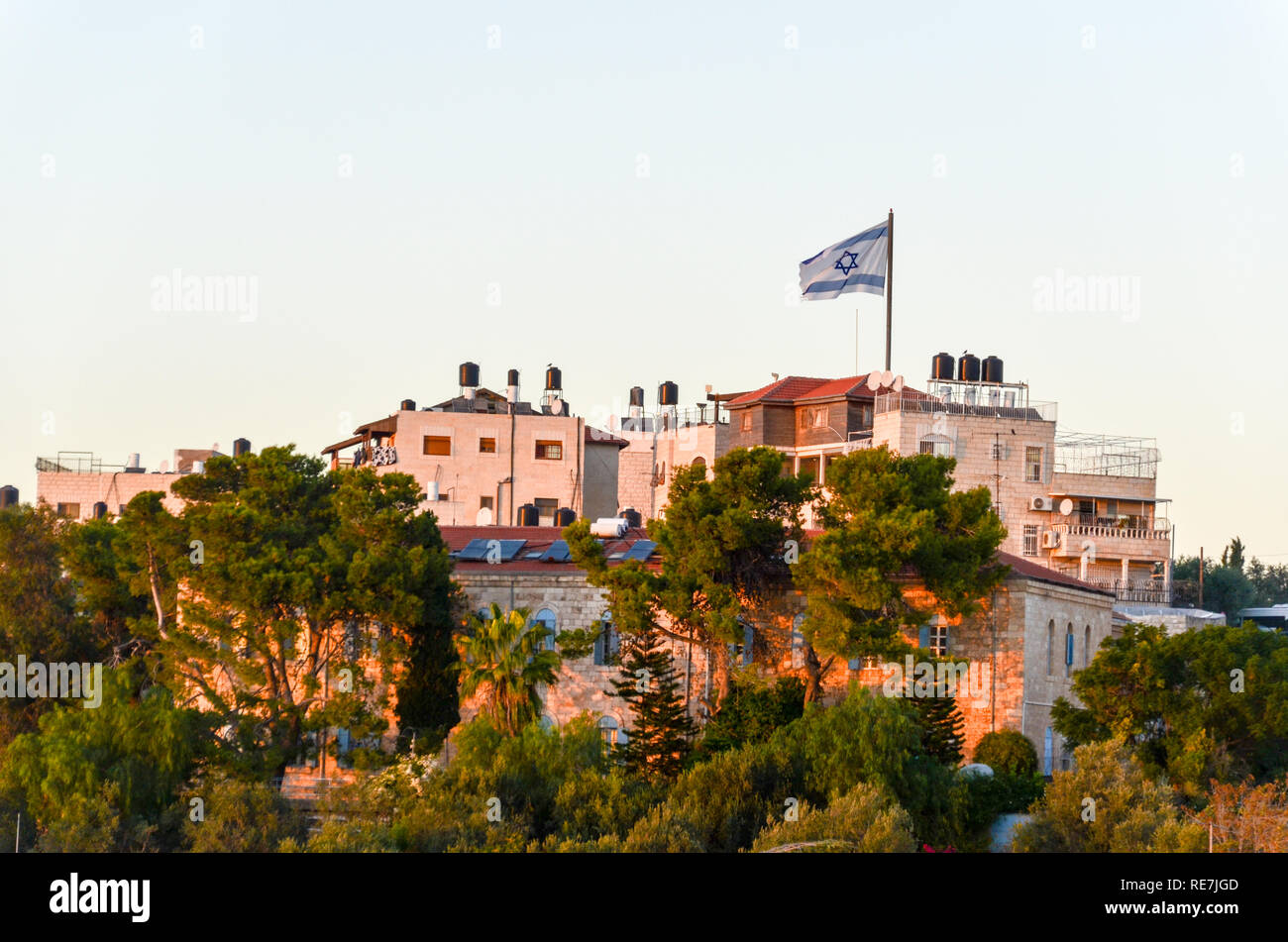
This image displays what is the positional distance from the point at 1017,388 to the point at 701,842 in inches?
1619

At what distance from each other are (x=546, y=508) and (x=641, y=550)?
86.1 ft

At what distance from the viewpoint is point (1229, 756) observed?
47.8 metres

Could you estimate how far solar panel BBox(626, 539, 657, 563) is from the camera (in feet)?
176

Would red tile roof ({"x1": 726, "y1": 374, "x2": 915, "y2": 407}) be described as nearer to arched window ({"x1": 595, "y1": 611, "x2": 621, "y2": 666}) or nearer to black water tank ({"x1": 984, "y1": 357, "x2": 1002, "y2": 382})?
black water tank ({"x1": 984, "y1": 357, "x2": 1002, "y2": 382})

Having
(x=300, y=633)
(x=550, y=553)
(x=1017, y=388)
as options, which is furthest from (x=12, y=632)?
(x=1017, y=388)

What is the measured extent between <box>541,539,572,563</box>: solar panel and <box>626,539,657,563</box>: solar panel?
183 cm

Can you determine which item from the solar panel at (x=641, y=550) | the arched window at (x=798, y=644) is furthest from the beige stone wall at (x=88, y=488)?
the arched window at (x=798, y=644)

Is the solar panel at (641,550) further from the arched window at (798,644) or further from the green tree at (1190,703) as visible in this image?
the green tree at (1190,703)

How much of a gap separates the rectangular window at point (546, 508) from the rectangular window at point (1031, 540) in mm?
19881

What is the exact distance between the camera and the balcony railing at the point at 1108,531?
76688mm

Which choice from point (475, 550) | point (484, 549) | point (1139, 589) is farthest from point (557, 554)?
point (1139, 589)

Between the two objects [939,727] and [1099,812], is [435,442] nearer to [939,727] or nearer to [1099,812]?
[939,727]
